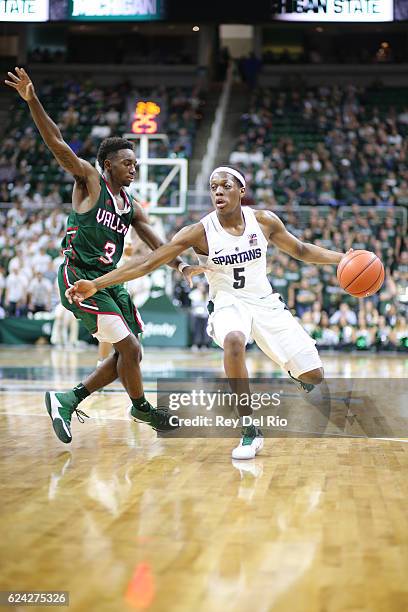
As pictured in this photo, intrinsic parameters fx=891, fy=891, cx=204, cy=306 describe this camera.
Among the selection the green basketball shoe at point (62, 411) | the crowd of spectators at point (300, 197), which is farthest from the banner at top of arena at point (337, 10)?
the green basketball shoe at point (62, 411)

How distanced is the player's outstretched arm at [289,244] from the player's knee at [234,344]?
0.80m

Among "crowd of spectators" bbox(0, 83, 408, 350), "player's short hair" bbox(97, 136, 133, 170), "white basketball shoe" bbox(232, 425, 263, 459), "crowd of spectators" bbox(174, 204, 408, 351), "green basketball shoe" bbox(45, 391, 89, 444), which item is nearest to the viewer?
"white basketball shoe" bbox(232, 425, 263, 459)

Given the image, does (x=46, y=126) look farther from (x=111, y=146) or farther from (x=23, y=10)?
(x=23, y=10)

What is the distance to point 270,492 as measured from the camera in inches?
163

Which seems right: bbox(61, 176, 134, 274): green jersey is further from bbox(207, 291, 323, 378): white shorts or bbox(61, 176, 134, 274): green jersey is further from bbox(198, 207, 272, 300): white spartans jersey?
bbox(207, 291, 323, 378): white shorts

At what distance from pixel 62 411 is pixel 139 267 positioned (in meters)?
1.11

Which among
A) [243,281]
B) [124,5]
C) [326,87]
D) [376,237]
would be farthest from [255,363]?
[326,87]

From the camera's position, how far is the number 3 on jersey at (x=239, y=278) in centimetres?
561

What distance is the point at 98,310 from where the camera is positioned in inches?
219

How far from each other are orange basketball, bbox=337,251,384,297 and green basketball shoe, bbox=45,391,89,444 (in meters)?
1.89

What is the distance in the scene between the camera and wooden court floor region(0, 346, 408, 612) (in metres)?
2.70

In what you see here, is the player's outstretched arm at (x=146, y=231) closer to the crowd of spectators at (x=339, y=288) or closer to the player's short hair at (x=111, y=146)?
the player's short hair at (x=111, y=146)

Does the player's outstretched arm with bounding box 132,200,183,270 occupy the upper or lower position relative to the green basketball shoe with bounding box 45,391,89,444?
upper

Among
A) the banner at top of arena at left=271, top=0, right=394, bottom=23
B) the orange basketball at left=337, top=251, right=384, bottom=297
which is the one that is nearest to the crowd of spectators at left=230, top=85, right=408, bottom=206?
the banner at top of arena at left=271, top=0, right=394, bottom=23
